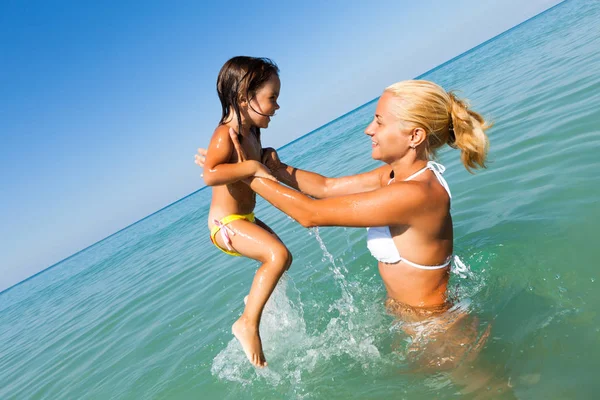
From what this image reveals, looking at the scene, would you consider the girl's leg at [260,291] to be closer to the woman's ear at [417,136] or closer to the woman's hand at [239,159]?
the woman's hand at [239,159]

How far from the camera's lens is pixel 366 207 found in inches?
114

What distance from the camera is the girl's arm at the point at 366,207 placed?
287 centimetres

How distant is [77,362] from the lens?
6953 millimetres

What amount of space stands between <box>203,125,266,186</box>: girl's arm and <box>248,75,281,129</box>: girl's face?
1.00 feet

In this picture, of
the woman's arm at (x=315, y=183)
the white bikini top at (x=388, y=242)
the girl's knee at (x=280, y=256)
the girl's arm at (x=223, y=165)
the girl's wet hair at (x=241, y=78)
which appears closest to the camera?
the white bikini top at (x=388, y=242)

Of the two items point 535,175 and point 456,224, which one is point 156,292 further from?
point 535,175

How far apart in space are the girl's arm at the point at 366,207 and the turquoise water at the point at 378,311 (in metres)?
1.19

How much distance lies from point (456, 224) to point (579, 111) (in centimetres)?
315

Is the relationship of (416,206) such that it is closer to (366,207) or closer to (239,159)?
(366,207)

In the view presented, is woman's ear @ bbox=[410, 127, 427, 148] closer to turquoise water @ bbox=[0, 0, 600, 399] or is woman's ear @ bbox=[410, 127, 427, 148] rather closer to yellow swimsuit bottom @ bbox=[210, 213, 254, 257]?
turquoise water @ bbox=[0, 0, 600, 399]

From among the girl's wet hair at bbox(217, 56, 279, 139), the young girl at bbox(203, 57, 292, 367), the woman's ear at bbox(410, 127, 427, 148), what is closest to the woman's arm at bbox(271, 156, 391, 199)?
the young girl at bbox(203, 57, 292, 367)

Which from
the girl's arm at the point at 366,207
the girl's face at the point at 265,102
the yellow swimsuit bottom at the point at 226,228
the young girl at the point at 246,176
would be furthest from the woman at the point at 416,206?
the girl's face at the point at 265,102

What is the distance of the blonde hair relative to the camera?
307cm

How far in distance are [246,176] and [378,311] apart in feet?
6.04
